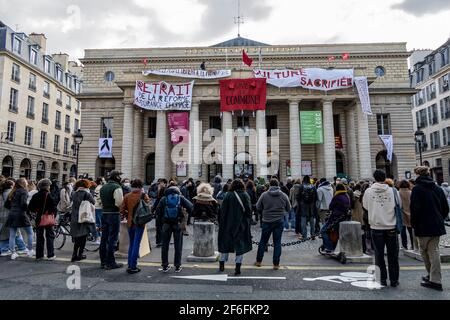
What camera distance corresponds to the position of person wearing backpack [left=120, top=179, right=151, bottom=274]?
593 centimetres

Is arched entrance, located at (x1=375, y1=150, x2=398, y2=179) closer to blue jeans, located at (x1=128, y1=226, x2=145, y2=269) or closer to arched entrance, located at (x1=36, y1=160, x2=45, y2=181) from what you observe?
blue jeans, located at (x1=128, y1=226, x2=145, y2=269)

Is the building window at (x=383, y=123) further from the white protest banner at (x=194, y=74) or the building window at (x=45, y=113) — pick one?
the building window at (x=45, y=113)

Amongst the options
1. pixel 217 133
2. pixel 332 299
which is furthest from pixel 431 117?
pixel 332 299

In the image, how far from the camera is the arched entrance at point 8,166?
99.9ft

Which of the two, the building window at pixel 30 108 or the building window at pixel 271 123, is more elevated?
the building window at pixel 30 108

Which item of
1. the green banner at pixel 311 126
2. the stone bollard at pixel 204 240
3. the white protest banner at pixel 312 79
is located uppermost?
the white protest banner at pixel 312 79

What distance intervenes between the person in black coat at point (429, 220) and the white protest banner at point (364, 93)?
20879 mm

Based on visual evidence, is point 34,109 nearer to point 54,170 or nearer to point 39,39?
point 54,170

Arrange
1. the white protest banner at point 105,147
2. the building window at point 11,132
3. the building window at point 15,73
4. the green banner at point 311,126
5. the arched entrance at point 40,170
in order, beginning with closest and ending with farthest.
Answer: the green banner at point 311,126, the white protest banner at point 105,147, the building window at point 11,132, the building window at point 15,73, the arched entrance at point 40,170

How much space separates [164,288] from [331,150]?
22.9m

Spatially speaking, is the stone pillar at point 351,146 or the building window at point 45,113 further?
the building window at point 45,113

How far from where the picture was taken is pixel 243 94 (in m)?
24.3

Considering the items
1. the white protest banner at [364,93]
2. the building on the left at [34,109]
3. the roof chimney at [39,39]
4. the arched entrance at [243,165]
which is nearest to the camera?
the white protest banner at [364,93]

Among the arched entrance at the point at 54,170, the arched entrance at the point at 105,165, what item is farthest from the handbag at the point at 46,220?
the arched entrance at the point at 54,170
